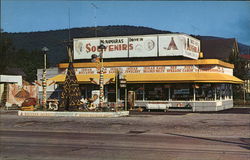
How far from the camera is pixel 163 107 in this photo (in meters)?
38.3

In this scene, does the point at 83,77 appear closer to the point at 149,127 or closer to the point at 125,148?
the point at 149,127

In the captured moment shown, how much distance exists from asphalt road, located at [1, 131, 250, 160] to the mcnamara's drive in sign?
26024mm

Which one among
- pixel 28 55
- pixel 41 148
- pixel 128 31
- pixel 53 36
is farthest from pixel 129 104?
pixel 53 36

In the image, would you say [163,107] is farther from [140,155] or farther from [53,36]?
[53,36]

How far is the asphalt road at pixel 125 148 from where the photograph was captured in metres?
11.5

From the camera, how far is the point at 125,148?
43.9 ft

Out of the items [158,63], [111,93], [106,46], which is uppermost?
[106,46]

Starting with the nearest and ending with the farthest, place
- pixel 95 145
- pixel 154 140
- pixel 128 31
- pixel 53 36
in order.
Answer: pixel 95 145 < pixel 154 140 < pixel 128 31 < pixel 53 36

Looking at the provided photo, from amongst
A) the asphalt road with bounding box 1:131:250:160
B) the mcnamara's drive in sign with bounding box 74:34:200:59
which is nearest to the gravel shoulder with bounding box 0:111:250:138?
the asphalt road with bounding box 1:131:250:160

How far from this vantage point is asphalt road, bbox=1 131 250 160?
1151cm

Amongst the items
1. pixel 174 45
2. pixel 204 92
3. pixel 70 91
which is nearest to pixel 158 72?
pixel 174 45

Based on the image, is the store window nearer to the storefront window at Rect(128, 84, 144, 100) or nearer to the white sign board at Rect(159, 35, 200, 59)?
the storefront window at Rect(128, 84, 144, 100)

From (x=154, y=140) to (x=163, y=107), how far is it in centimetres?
2255

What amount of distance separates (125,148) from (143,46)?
100ft
